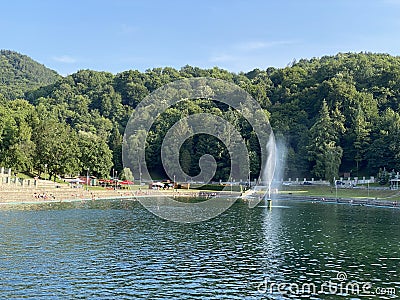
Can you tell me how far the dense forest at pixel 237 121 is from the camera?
291ft

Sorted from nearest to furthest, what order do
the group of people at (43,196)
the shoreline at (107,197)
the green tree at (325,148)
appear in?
the shoreline at (107,197), the group of people at (43,196), the green tree at (325,148)

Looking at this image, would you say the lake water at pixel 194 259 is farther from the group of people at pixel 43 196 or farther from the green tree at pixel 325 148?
the green tree at pixel 325 148

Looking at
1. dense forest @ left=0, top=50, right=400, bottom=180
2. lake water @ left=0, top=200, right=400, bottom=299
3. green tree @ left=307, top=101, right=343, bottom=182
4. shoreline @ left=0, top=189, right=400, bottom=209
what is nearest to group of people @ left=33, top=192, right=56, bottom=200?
shoreline @ left=0, top=189, right=400, bottom=209

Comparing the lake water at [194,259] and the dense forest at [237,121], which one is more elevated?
the dense forest at [237,121]

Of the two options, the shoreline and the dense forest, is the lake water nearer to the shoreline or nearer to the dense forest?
the shoreline

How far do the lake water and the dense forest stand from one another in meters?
42.4

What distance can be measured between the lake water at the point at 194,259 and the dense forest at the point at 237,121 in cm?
4237

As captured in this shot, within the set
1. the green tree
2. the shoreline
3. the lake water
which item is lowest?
the lake water

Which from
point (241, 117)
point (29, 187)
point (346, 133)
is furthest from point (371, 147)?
point (29, 187)

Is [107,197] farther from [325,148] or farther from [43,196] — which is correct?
[325,148]

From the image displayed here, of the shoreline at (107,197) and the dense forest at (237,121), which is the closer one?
the shoreline at (107,197)

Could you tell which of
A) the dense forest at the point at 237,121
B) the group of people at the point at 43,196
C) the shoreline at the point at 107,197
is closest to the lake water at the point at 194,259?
the shoreline at the point at 107,197

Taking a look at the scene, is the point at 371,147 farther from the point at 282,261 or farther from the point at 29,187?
the point at 282,261

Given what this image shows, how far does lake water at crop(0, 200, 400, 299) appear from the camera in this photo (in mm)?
21672
